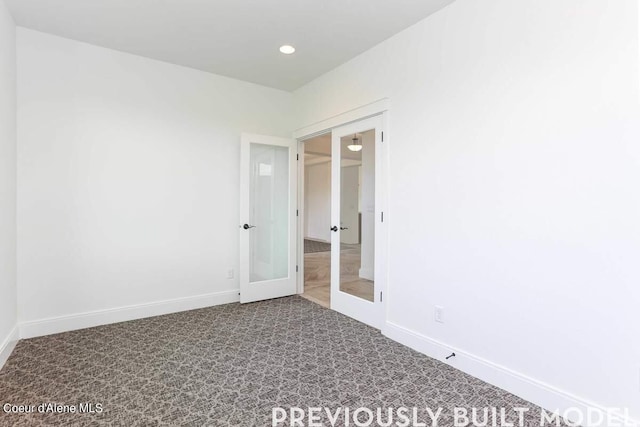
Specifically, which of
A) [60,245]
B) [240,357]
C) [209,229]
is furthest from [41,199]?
[240,357]

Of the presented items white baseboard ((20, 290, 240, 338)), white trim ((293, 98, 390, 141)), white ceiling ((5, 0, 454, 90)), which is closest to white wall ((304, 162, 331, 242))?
white trim ((293, 98, 390, 141))

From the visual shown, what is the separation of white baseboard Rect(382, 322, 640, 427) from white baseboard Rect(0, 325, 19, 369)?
3179mm

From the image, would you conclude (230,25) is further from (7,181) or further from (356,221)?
(356,221)

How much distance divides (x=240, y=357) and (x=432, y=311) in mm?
1620

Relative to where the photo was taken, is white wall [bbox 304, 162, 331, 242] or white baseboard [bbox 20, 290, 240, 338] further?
white wall [bbox 304, 162, 331, 242]

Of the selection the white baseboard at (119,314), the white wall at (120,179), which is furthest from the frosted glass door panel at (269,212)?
the white baseboard at (119,314)

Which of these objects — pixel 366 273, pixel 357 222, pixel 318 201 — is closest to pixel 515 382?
pixel 366 273

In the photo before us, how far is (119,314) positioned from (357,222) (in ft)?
8.98

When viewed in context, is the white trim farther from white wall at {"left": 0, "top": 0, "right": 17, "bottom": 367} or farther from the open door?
white wall at {"left": 0, "top": 0, "right": 17, "bottom": 367}

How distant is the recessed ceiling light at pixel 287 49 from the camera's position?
10.7 feet

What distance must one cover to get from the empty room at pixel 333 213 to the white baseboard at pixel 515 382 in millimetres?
14

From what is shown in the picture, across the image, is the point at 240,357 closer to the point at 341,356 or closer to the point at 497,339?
the point at 341,356

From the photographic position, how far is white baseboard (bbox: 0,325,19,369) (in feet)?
8.13

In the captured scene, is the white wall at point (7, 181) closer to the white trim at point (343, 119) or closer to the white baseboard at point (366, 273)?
the white trim at point (343, 119)
